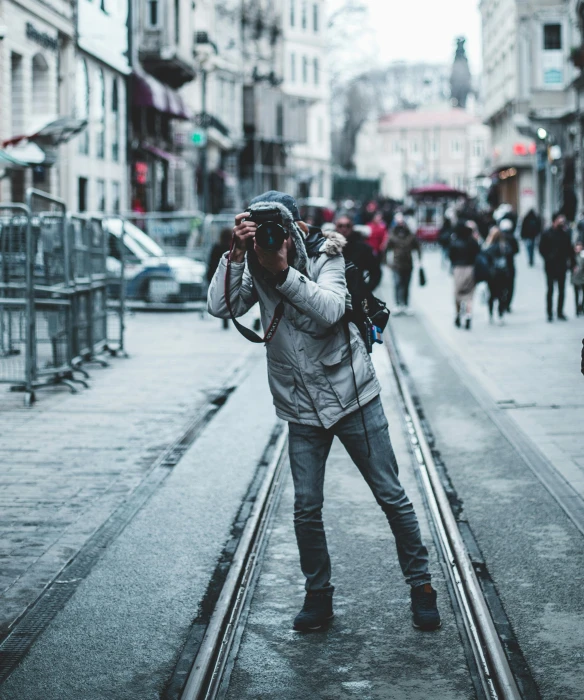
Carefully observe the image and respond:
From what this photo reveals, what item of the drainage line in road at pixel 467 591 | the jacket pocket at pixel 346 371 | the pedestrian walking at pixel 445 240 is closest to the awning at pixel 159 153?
the pedestrian walking at pixel 445 240

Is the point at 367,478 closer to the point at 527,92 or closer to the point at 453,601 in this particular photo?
the point at 453,601

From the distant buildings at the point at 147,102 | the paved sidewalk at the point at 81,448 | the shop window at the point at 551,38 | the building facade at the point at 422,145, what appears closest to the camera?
the paved sidewalk at the point at 81,448

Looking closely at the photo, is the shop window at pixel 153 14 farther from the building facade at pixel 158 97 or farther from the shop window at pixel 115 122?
the shop window at pixel 115 122

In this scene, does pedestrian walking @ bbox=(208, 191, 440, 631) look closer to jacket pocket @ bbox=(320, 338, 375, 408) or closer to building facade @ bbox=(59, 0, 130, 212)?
jacket pocket @ bbox=(320, 338, 375, 408)

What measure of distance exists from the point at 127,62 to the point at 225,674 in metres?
35.5

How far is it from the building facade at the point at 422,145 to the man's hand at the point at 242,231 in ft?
450

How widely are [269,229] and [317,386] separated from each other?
2.31 ft

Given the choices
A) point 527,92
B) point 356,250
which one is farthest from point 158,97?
point 356,250

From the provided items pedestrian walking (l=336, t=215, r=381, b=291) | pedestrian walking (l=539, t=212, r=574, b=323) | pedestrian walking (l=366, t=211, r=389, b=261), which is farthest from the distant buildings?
pedestrian walking (l=539, t=212, r=574, b=323)

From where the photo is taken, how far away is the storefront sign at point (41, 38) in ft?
93.7

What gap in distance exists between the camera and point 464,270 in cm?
1989

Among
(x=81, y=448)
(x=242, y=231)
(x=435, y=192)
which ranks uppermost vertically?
(x=435, y=192)

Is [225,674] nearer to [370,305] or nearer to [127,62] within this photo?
[370,305]

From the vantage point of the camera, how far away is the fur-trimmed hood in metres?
4.92
